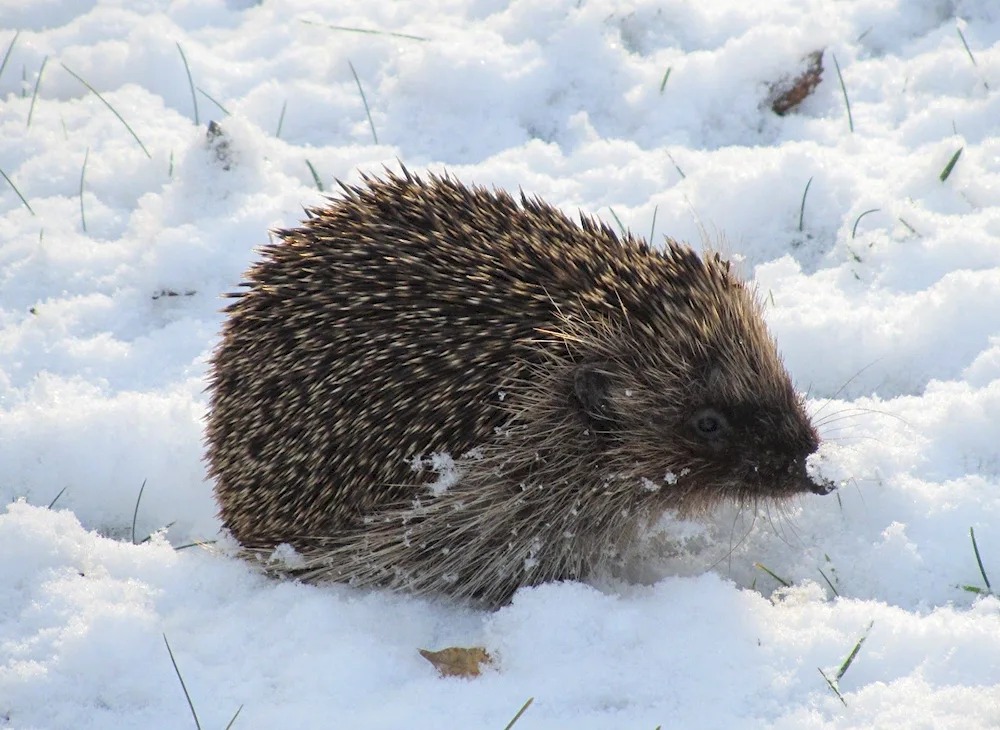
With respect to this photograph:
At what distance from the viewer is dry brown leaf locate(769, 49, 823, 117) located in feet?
20.6

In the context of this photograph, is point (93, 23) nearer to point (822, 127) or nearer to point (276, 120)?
point (276, 120)

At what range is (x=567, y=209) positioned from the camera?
5793mm

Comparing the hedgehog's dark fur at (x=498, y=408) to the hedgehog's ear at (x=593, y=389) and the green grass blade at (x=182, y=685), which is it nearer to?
the hedgehog's ear at (x=593, y=389)

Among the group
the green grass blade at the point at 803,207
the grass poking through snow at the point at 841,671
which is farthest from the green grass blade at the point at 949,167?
the grass poking through snow at the point at 841,671

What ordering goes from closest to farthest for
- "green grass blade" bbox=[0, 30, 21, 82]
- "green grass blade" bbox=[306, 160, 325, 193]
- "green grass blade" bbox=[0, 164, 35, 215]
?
"green grass blade" bbox=[306, 160, 325, 193], "green grass blade" bbox=[0, 164, 35, 215], "green grass blade" bbox=[0, 30, 21, 82]

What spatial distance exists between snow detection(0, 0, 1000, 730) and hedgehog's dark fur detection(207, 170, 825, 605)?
0.24 m

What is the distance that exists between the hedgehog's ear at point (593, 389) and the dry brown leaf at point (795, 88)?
10.5ft

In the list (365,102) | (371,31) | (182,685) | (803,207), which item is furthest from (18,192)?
(803,207)

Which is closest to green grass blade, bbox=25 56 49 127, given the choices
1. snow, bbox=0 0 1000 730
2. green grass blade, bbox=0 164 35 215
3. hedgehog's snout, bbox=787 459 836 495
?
snow, bbox=0 0 1000 730

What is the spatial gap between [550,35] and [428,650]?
471cm

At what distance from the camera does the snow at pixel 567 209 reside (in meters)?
3.20

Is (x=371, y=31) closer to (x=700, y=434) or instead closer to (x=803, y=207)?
(x=803, y=207)

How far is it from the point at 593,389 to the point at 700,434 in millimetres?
433

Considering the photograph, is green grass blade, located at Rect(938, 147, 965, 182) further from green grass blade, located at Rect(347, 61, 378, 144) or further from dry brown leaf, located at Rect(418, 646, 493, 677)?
dry brown leaf, located at Rect(418, 646, 493, 677)
